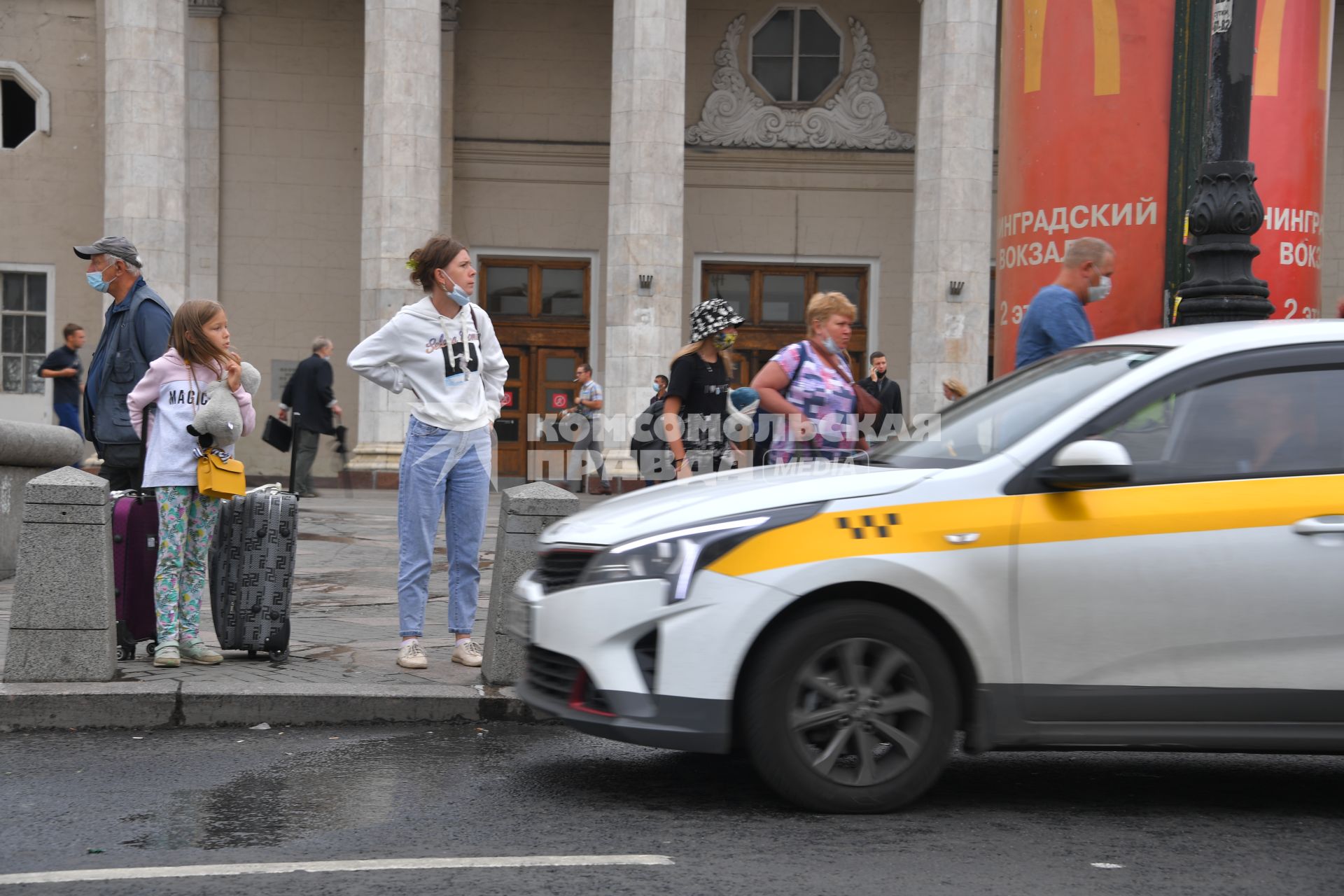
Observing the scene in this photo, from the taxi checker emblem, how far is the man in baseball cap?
3849mm

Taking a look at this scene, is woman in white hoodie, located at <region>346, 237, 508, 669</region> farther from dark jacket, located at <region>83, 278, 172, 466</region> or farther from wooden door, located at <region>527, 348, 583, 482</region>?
wooden door, located at <region>527, 348, 583, 482</region>

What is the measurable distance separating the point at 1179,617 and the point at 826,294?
10.1 feet

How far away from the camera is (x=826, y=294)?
7.52m

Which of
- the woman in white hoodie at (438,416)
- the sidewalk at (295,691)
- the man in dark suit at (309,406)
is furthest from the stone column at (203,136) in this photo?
the woman in white hoodie at (438,416)

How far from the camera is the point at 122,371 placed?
23.8ft

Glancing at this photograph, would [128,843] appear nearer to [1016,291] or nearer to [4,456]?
[4,456]

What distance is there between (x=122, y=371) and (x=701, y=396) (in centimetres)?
294

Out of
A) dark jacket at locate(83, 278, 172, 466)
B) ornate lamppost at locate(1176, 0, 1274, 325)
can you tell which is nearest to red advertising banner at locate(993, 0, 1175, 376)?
ornate lamppost at locate(1176, 0, 1274, 325)

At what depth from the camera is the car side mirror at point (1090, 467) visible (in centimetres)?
490

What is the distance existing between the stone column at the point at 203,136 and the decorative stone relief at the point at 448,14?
3.89 metres

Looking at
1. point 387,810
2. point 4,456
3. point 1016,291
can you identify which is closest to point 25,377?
point 4,456

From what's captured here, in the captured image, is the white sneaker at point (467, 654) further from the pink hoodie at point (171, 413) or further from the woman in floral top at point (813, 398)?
the woman in floral top at point (813, 398)

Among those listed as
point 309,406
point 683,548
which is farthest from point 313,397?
point 683,548

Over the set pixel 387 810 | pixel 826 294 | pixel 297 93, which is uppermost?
pixel 297 93
